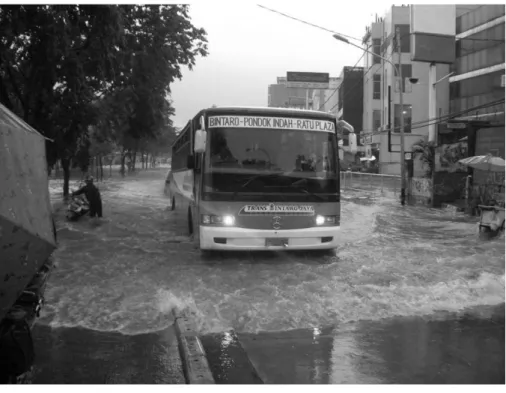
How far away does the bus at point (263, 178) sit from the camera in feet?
25.4

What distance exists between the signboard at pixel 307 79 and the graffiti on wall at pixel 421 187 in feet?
40.2

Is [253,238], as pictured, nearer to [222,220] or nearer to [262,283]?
[222,220]

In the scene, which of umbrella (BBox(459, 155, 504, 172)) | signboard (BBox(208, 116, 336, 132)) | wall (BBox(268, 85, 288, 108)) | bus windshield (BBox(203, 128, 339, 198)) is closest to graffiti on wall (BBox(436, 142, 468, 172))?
umbrella (BBox(459, 155, 504, 172))

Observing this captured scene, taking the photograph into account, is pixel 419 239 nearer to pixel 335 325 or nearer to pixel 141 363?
pixel 335 325

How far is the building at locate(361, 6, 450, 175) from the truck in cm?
3499

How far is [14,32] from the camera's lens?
891 centimetres

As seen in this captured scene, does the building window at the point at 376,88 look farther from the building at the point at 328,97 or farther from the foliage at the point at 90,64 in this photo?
the foliage at the point at 90,64

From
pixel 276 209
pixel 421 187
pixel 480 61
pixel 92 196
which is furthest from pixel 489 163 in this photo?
pixel 480 61

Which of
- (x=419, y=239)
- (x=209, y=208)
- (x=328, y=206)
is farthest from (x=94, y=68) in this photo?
(x=419, y=239)

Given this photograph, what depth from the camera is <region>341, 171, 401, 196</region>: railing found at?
24.2 meters

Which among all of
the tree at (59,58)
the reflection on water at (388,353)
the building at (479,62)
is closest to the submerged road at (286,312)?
the reflection on water at (388,353)

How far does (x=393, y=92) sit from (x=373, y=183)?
16.8 metres

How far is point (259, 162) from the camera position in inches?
307

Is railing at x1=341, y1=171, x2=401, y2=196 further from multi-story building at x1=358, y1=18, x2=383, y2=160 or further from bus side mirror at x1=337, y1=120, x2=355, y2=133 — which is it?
bus side mirror at x1=337, y1=120, x2=355, y2=133
